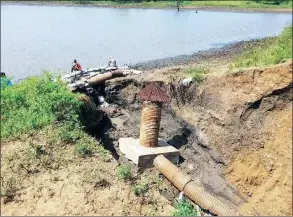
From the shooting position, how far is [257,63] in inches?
537

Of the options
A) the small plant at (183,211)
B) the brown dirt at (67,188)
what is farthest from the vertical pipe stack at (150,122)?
the small plant at (183,211)

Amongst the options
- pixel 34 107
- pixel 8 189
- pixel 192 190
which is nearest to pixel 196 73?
pixel 192 190

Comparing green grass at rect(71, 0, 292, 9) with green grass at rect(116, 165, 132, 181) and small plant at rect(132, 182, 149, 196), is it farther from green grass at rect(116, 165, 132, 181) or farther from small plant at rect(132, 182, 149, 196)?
small plant at rect(132, 182, 149, 196)

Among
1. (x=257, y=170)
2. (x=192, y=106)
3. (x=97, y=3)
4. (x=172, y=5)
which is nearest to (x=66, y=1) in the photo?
(x=97, y=3)

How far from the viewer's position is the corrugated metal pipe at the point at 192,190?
9.34 meters

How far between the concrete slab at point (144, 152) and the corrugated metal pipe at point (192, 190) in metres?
0.37

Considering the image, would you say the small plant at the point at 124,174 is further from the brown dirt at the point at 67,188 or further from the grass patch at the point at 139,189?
the grass patch at the point at 139,189

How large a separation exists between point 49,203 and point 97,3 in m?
60.2

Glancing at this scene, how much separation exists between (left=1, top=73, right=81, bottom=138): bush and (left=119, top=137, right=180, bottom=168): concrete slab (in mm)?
1950

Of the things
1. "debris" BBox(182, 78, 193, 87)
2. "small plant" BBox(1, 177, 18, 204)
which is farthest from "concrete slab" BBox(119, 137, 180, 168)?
"small plant" BBox(1, 177, 18, 204)

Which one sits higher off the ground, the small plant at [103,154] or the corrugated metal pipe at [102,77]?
the small plant at [103,154]

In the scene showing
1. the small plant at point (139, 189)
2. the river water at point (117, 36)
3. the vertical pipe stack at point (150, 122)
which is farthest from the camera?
the river water at point (117, 36)

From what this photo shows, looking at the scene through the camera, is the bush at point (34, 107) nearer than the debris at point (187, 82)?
Yes

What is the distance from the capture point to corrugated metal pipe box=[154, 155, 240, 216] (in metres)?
9.34
